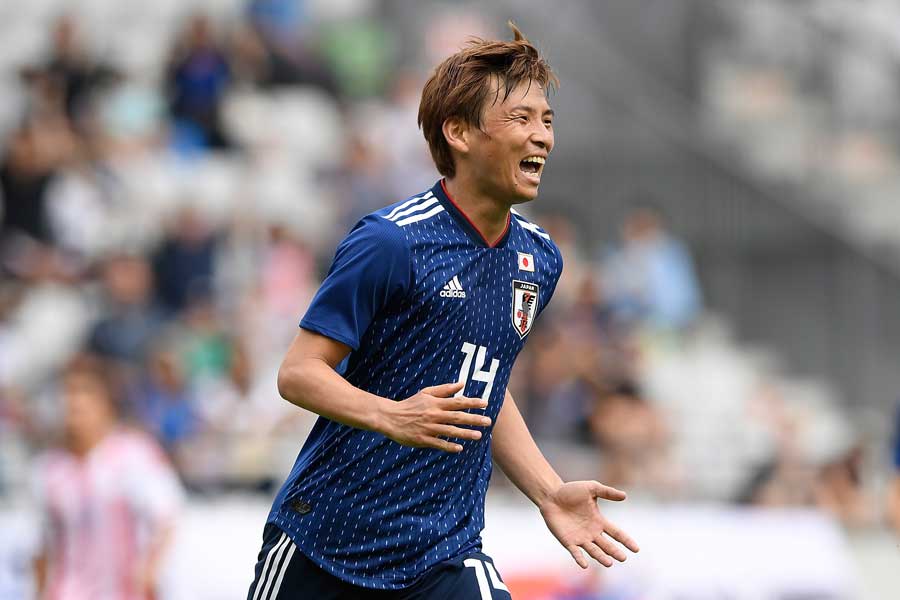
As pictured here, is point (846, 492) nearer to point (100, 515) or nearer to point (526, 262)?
point (100, 515)

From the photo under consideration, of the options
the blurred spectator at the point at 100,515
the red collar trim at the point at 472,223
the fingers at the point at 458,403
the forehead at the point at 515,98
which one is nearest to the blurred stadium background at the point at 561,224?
the blurred spectator at the point at 100,515

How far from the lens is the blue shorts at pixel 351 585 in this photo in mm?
4559

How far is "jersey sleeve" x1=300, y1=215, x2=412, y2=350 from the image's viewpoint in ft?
14.2

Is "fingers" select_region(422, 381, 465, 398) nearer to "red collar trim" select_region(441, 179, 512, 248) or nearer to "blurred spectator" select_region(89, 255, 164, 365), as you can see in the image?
"red collar trim" select_region(441, 179, 512, 248)

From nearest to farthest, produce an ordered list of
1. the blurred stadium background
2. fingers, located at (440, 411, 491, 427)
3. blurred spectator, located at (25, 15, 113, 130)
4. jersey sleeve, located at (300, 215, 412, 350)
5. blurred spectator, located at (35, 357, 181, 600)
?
fingers, located at (440, 411, 491, 427) < jersey sleeve, located at (300, 215, 412, 350) < blurred spectator, located at (35, 357, 181, 600) < the blurred stadium background < blurred spectator, located at (25, 15, 113, 130)

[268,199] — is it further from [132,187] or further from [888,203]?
[888,203]

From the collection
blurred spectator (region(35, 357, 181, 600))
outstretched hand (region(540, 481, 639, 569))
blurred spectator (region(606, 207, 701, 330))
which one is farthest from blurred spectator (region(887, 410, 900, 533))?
blurred spectator (region(606, 207, 701, 330))

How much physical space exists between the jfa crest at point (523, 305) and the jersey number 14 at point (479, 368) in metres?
0.15

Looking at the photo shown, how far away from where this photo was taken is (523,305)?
4.78m

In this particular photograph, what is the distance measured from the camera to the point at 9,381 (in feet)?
40.2

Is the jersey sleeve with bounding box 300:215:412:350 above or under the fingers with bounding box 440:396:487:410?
above

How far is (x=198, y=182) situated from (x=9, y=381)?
3.30 m

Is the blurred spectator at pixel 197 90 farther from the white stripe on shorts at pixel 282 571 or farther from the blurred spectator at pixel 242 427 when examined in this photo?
the white stripe on shorts at pixel 282 571

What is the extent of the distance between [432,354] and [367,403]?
1.41 feet
